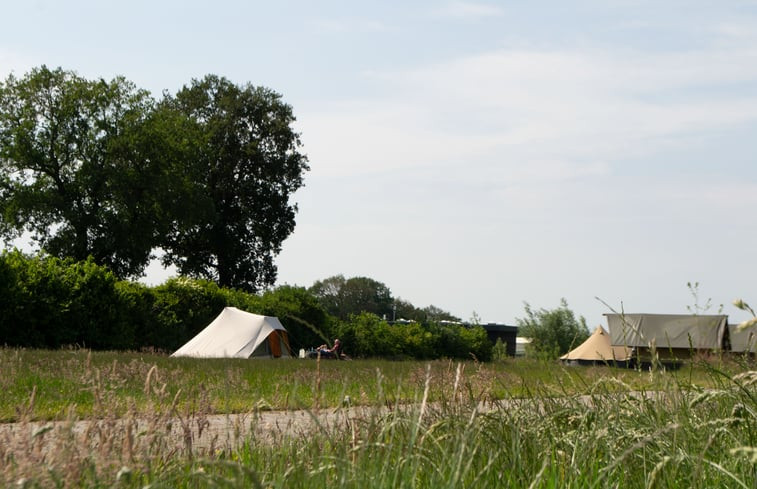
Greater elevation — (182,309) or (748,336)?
(182,309)

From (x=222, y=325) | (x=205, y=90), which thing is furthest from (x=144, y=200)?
(x=222, y=325)

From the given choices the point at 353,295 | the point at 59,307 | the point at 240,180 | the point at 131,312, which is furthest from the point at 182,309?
the point at 353,295

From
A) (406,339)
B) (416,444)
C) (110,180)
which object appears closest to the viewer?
(416,444)

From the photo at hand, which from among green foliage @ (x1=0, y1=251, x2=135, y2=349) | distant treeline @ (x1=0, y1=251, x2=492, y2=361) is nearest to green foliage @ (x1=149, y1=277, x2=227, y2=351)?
distant treeline @ (x1=0, y1=251, x2=492, y2=361)

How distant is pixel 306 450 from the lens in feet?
10.2

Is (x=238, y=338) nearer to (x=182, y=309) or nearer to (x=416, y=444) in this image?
(x=182, y=309)

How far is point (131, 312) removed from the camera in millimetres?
25250

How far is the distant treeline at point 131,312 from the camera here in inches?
859

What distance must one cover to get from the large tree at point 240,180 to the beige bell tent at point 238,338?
1976cm

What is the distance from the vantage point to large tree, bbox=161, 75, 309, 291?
45.9 m

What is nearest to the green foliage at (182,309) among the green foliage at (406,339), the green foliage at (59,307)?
the green foliage at (59,307)

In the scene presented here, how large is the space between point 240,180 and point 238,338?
2372 centimetres

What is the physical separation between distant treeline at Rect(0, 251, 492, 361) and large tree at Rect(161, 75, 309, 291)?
14274mm

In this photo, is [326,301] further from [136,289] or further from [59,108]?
[136,289]
